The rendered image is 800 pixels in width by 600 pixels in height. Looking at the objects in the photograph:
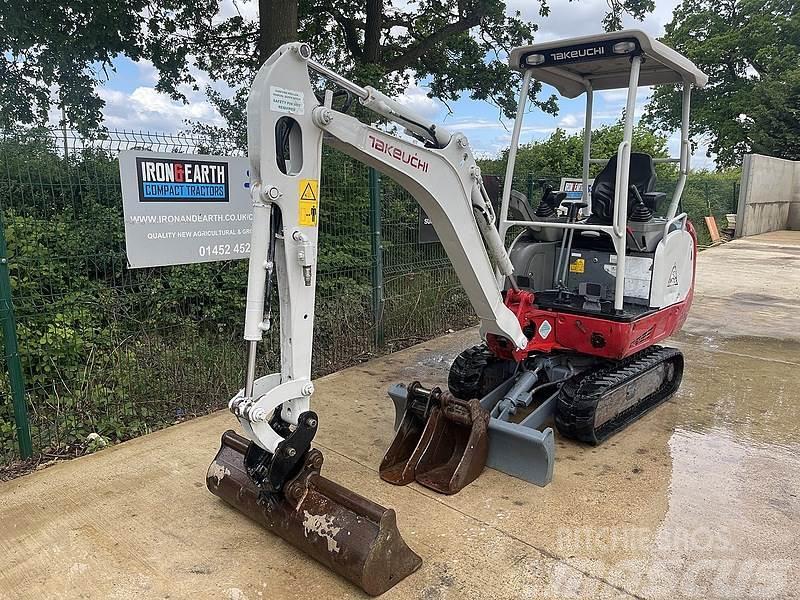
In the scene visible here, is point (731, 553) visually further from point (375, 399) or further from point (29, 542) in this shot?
point (29, 542)

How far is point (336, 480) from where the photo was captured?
380cm

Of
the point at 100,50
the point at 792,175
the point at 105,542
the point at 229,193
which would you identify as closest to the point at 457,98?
the point at 100,50

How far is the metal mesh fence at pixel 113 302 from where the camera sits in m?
4.05

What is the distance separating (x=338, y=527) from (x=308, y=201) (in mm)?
1490

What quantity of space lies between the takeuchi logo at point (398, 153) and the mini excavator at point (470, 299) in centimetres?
1

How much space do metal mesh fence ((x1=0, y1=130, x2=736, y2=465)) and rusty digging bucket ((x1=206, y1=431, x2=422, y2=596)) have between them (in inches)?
75.0

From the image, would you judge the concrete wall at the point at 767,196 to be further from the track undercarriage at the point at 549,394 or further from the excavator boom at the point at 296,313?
the excavator boom at the point at 296,313

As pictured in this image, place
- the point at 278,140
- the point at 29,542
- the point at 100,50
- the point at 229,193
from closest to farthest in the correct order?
the point at 278,140 < the point at 29,542 < the point at 229,193 < the point at 100,50

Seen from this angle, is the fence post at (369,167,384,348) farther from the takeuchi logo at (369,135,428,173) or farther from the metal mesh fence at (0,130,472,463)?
the takeuchi logo at (369,135,428,173)

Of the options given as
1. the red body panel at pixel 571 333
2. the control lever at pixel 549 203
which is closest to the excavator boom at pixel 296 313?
the red body panel at pixel 571 333

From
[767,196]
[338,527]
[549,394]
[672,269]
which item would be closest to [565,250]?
[672,269]

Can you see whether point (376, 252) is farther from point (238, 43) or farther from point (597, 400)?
point (238, 43)

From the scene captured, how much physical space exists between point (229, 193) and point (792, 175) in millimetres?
22434

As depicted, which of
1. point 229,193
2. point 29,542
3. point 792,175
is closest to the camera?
point 29,542
